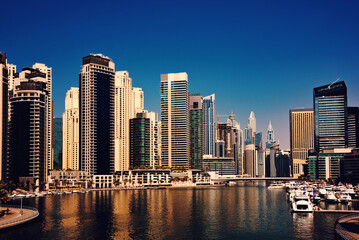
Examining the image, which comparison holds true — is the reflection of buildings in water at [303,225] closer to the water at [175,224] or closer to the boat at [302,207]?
the water at [175,224]

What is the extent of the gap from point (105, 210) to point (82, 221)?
32469 millimetres

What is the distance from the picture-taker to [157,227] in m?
122

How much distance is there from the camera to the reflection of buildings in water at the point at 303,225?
356ft

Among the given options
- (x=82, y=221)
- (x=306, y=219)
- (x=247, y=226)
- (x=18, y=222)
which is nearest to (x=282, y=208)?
(x=306, y=219)

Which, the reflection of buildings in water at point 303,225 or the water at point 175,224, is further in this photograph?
the water at point 175,224

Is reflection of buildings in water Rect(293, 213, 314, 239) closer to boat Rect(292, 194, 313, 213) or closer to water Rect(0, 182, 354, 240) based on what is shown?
water Rect(0, 182, 354, 240)

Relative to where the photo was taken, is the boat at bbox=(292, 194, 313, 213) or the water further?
the boat at bbox=(292, 194, 313, 213)

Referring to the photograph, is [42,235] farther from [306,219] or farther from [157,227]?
[306,219]

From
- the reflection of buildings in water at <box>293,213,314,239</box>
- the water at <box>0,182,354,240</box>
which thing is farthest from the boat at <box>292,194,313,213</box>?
the water at <box>0,182,354,240</box>

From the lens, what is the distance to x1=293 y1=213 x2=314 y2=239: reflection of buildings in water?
356 ft

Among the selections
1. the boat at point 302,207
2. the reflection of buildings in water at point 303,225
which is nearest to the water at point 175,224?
the reflection of buildings in water at point 303,225

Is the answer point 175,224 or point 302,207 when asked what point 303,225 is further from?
point 175,224

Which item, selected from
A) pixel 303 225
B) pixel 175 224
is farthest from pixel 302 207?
pixel 175 224

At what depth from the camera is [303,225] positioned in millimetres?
123688
